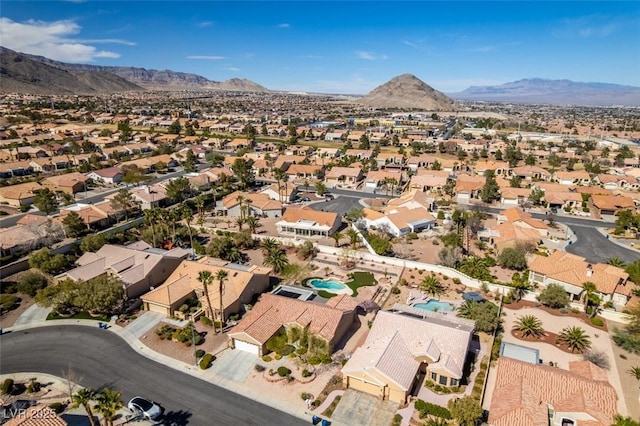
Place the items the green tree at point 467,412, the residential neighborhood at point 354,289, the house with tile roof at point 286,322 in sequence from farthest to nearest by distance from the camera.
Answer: the house with tile roof at point 286,322, the residential neighborhood at point 354,289, the green tree at point 467,412

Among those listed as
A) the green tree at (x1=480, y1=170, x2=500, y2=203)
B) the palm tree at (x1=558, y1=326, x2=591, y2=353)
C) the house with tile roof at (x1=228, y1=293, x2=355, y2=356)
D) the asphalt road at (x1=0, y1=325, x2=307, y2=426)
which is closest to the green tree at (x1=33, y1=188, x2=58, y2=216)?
the asphalt road at (x1=0, y1=325, x2=307, y2=426)

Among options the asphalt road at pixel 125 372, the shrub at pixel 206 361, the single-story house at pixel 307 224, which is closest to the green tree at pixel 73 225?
the asphalt road at pixel 125 372

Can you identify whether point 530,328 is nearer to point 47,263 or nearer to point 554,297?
point 554,297

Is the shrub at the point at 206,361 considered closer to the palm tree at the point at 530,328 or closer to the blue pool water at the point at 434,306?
the blue pool water at the point at 434,306

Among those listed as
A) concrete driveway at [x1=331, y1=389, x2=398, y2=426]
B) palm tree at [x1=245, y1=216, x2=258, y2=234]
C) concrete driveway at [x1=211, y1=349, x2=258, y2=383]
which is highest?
palm tree at [x1=245, y1=216, x2=258, y2=234]

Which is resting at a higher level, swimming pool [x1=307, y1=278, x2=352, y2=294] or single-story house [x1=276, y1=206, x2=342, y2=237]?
single-story house [x1=276, y1=206, x2=342, y2=237]

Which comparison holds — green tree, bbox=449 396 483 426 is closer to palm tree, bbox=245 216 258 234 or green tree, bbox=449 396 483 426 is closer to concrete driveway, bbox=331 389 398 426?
concrete driveway, bbox=331 389 398 426

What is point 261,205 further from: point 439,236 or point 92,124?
point 92,124
